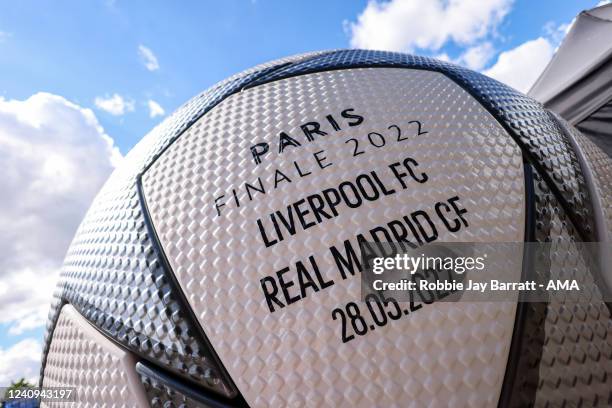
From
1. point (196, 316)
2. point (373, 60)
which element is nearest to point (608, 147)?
point (373, 60)

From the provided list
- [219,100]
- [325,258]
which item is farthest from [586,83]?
[325,258]

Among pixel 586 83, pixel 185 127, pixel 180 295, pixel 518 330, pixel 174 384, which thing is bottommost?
pixel 518 330

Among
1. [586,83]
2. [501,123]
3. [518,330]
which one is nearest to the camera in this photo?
[518,330]

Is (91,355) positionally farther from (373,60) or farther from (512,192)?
(373,60)

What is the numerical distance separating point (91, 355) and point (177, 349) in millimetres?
211

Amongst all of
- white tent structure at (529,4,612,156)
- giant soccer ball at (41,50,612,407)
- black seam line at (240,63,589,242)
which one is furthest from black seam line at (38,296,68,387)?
white tent structure at (529,4,612,156)

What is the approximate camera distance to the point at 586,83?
11.8 feet

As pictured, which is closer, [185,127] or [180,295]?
[180,295]

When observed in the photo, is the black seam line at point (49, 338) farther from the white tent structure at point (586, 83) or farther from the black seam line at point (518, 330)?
the white tent structure at point (586, 83)

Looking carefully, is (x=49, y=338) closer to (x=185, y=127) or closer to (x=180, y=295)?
(x=180, y=295)

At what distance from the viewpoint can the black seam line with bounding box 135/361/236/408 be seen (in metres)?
0.67

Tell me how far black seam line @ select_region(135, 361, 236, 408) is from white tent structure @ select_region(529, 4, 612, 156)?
3500 millimetres

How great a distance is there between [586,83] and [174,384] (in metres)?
4.07

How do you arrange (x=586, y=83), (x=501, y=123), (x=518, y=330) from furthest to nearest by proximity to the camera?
(x=586, y=83) → (x=501, y=123) → (x=518, y=330)
